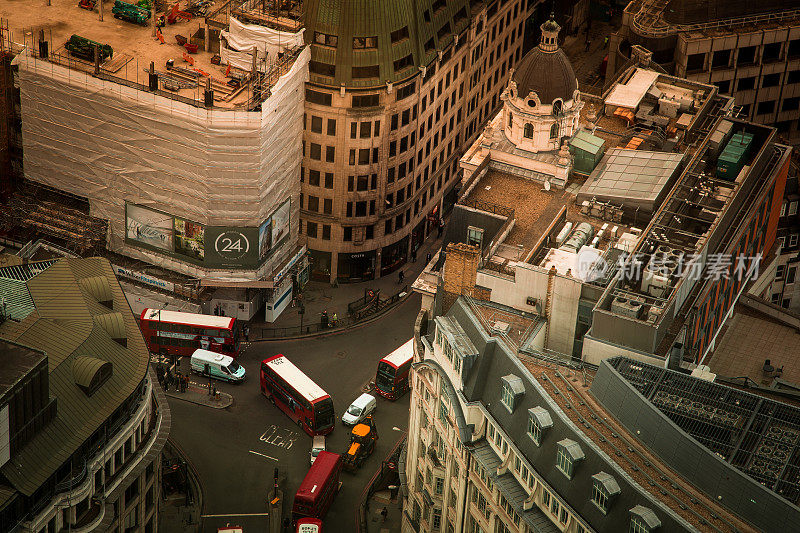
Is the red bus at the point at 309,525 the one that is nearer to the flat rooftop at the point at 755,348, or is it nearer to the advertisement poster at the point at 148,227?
the advertisement poster at the point at 148,227

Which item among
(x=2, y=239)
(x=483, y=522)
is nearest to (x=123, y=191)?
(x=2, y=239)

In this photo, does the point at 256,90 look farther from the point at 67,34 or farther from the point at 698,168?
the point at 698,168

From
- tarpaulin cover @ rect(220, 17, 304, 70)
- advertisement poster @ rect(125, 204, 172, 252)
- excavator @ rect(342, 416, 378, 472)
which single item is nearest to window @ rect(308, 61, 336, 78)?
tarpaulin cover @ rect(220, 17, 304, 70)

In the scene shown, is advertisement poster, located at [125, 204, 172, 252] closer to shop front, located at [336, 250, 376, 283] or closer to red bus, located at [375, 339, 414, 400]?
shop front, located at [336, 250, 376, 283]

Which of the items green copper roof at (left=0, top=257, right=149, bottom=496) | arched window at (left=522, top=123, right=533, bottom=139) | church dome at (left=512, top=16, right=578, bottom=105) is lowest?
green copper roof at (left=0, top=257, right=149, bottom=496)

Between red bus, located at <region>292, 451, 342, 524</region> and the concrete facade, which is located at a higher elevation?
the concrete facade

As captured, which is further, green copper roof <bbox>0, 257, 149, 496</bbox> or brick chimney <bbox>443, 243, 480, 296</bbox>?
brick chimney <bbox>443, 243, 480, 296</bbox>

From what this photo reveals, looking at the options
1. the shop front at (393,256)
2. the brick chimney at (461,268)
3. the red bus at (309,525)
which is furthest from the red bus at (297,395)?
the brick chimney at (461,268)
